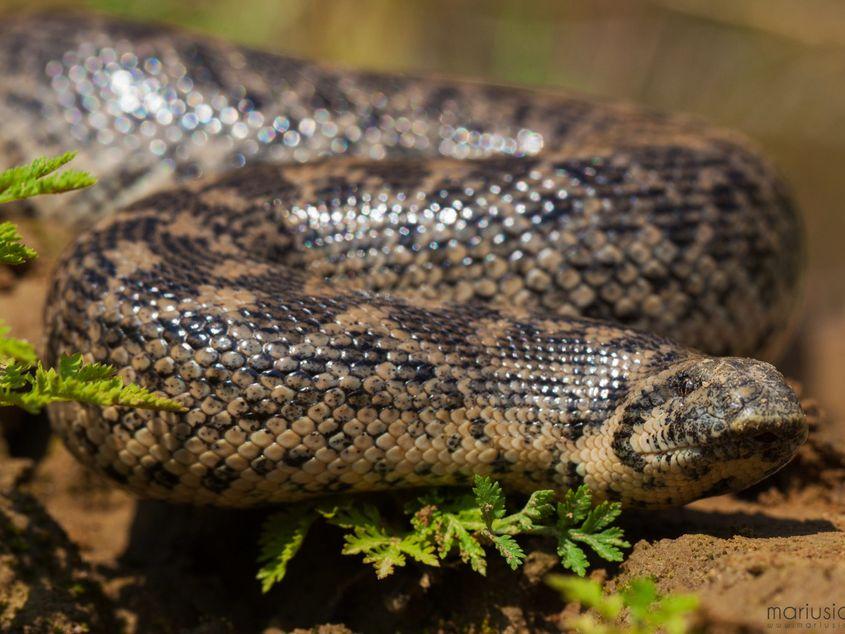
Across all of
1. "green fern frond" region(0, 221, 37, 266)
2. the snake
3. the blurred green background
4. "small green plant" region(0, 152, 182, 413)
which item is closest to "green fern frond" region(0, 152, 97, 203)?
"small green plant" region(0, 152, 182, 413)

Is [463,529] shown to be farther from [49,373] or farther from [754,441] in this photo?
[49,373]

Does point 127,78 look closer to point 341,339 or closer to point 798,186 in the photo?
point 341,339

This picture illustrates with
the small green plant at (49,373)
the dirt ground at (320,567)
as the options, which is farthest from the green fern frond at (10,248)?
the dirt ground at (320,567)

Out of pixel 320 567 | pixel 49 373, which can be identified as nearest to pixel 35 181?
pixel 49 373

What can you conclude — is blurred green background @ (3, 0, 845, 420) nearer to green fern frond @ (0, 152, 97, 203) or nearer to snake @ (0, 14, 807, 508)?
snake @ (0, 14, 807, 508)

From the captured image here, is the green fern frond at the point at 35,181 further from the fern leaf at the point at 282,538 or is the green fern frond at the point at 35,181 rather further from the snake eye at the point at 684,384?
the snake eye at the point at 684,384
